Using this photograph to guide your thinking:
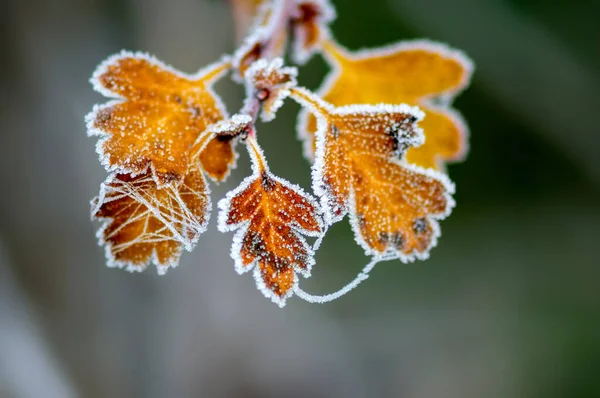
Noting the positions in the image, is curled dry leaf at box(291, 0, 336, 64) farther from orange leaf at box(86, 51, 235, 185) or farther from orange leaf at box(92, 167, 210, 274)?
orange leaf at box(92, 167, 210, 274)

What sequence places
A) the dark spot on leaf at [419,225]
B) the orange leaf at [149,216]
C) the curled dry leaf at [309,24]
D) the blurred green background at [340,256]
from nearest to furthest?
the orange leaf at [149,216] < the dark spot on leaf at [419,225] < the curled dry leaf at [309,24] < the blurred green background at [340,256]

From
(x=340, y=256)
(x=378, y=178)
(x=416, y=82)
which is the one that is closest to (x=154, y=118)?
(x=378, y=178)

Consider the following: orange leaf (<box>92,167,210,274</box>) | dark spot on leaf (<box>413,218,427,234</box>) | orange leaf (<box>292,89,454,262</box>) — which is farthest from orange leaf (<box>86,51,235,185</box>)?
dark spot on leaf (<box>413,218,427,234</box>)

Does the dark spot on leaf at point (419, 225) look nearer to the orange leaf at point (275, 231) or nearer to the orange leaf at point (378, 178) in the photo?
the orange leaf at point (378, 178)

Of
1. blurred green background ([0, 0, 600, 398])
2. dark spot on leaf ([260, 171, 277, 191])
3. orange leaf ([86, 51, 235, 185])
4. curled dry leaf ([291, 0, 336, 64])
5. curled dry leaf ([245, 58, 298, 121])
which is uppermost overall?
curled dry leaf ([291, 0, 336, 64])

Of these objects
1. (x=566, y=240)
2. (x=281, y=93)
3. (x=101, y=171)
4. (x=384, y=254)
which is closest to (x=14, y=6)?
(x=101, y=171)

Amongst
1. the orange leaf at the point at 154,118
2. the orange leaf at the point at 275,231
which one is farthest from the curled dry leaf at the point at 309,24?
the orange leaf at the point at 275,231

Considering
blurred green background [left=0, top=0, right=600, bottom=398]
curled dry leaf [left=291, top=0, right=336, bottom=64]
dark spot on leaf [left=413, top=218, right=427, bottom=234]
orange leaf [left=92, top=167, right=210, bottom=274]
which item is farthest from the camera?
blurred green background [left=0, top=0, right=600, bottom=398]
